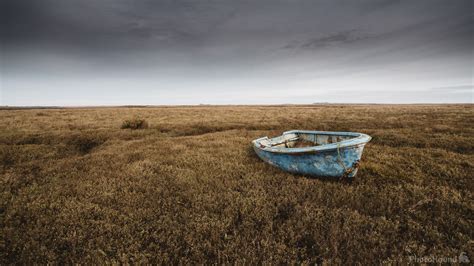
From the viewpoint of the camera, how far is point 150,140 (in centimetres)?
1328

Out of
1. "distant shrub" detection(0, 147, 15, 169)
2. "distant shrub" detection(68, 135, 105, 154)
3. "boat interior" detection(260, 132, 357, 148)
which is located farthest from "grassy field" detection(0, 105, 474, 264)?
"distant shrub" detection(68, 135, 105, 154)

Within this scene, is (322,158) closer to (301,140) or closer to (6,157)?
(301,140)

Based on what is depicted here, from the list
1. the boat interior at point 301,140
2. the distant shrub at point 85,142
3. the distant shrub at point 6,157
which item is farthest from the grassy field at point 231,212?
the distant shrub at point 85,142

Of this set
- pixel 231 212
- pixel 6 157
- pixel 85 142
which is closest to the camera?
pixel 231 212

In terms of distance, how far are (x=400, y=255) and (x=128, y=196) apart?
5927mm

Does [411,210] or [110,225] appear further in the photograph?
[411,210]

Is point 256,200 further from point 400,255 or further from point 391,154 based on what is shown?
point 391,154

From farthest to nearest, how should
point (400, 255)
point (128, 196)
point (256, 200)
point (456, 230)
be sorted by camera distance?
point (128, 196) → point (256, 200) → point (456, 230) → point (400, 255)

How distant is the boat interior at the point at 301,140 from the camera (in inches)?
353

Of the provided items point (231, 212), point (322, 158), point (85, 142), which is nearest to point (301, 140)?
point (322, 158)

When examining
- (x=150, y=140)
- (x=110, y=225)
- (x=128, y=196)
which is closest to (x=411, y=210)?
(x=110, y=225)

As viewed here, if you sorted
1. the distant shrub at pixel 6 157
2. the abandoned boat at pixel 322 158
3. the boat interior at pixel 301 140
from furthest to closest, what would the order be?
the boat interior at pixel 301 140, the distant shrub at pixel 6 157, the abandoned boat at pixel 322 158

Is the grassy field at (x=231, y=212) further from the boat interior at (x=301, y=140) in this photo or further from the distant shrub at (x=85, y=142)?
the distant shrub at (x=85, y=142)

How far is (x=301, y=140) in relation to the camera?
10.7m
